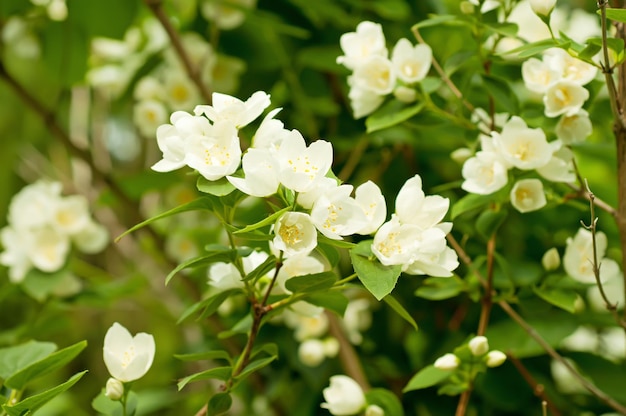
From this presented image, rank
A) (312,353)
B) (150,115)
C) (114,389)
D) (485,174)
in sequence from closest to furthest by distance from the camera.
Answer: (114,389) → (485,174) → (312,353) → (150,115)

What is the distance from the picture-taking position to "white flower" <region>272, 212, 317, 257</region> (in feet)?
1.84

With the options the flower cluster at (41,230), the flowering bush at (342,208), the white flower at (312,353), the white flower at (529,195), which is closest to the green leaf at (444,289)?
Result: the flowering bush at (342,208)

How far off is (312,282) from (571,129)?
325 mm

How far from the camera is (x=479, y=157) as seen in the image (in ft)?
2.43

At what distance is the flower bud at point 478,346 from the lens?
71 cm

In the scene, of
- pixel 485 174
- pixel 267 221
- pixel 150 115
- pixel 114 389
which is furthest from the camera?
pixel 150 115

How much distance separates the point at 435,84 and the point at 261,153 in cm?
31

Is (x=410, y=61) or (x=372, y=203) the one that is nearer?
(x=372, y=203)

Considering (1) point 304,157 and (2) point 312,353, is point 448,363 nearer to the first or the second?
(1) point 304,157

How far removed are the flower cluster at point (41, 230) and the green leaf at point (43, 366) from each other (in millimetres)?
449

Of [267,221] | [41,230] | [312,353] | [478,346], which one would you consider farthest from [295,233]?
[41,230]

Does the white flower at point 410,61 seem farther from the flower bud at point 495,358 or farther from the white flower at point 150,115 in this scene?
the white flower at point 150,115

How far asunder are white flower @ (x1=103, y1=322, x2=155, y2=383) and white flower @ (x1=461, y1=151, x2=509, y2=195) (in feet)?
1.11

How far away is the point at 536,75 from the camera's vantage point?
0.77m
